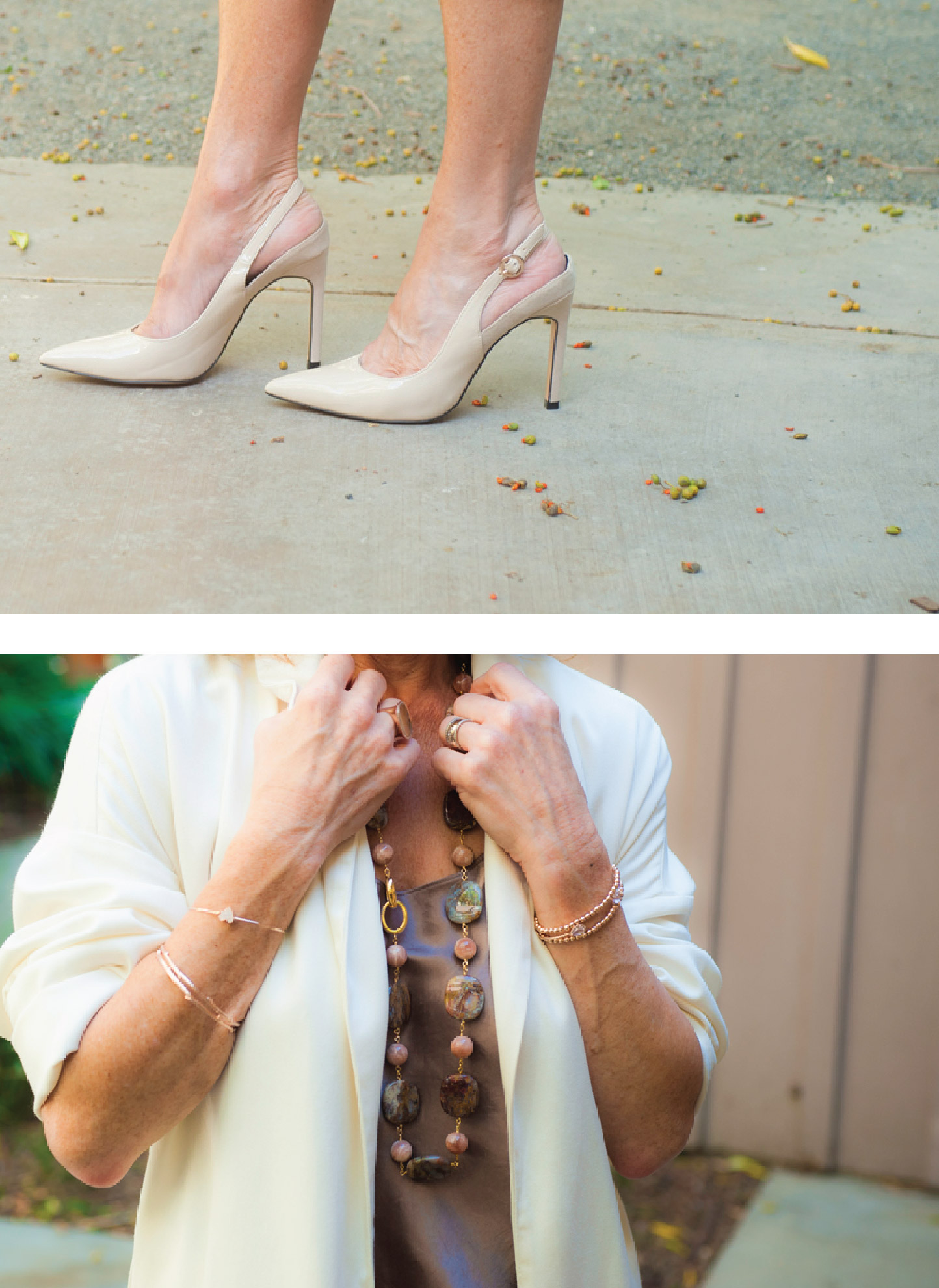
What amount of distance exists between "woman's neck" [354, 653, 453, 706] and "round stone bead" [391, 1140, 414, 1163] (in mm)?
367

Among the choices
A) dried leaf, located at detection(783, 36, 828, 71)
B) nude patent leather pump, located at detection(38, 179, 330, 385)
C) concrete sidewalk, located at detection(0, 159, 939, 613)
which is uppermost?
dried leaf, located at detection(783, 36, 828, 71)

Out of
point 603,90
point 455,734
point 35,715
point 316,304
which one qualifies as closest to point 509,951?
point 455,734

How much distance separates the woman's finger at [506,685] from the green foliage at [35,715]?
1597 mm

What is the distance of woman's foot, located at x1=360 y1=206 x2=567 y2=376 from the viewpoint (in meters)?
2.06

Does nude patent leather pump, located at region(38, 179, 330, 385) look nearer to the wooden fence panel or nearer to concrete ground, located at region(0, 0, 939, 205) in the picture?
the wooden fence panel

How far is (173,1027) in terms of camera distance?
96 centimetres

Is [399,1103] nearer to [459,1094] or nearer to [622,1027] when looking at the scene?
[459,1094]

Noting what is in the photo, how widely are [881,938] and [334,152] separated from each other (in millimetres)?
2829

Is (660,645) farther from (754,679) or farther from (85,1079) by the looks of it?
(754,679)

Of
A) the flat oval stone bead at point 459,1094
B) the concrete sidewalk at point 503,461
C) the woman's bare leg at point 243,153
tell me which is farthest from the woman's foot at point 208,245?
the flat oval stone bead at point 459,1094

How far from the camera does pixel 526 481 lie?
6.73ft

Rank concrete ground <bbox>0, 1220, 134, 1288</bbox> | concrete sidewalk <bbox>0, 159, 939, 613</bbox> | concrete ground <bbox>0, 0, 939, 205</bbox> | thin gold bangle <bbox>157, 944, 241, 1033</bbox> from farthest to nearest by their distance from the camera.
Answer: concrete ground <bbox>0, 0, 939, 205</bbox> < concrete ground <bbox>0, 1220, 134, 1288</bbox> < concrete sidewalk <bbox>0, 159, 939, 613</bbox> < thin gold bangle <bbox>157, 944, 241, 1033</bbox>

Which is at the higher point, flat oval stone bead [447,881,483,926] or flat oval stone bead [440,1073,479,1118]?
flat oval stone bead [447,881,483,926]

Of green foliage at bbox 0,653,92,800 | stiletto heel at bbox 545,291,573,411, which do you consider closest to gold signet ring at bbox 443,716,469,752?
stiletto heel at bbox 545,291,573,411
